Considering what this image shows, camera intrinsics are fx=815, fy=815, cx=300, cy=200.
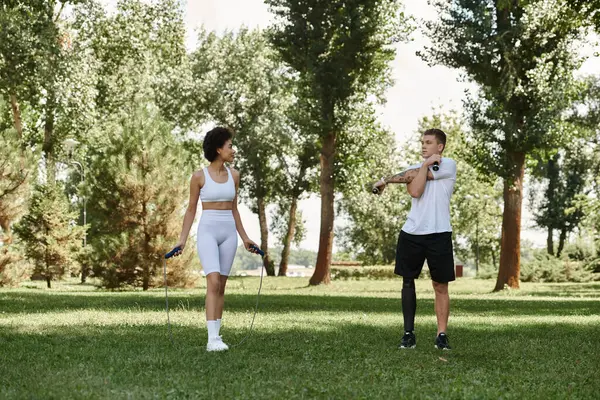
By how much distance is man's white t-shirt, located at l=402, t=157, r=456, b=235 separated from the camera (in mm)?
9062

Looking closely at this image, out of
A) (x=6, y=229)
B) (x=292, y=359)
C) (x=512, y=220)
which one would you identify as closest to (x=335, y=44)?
(x=512, y=220)

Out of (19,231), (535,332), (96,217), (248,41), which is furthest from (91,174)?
(248,41)

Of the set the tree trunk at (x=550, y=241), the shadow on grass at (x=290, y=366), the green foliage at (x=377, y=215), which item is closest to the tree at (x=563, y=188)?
the tree trunk at (x=550, y=241)

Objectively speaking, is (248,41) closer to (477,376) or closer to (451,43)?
(451,43)

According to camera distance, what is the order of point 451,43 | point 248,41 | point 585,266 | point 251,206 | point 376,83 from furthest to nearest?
point 251,206, point 248,41, point 585,266, point 376,83, point 451,43

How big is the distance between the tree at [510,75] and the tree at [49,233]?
16.3m

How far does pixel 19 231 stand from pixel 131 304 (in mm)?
17548

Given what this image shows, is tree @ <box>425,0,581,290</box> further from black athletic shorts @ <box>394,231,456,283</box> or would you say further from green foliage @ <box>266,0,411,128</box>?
black athletic shorts @ <box>394,231,456,283</box>

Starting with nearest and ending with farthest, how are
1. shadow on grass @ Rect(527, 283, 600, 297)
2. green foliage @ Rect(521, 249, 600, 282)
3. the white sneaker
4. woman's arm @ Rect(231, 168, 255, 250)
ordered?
the white sneaker, woman's arm @ Rect(231, 168, 255, 250), shadow on grass @ Rect(527, 283, 600, 297), green foliage @ Rect(521, 249, 600, 282)

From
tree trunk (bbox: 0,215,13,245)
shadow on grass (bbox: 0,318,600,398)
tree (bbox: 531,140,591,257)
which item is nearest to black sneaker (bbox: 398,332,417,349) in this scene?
shadow on grass (bbox: 0,318,600,398)

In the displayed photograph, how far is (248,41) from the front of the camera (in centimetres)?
5388

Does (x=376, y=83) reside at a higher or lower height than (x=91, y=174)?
higher

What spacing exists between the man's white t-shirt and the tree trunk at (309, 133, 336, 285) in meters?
25.8

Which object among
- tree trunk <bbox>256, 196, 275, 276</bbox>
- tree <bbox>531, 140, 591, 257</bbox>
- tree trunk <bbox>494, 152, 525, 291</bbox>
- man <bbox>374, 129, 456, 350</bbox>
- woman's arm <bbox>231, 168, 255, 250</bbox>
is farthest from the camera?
tree <bbox>531, 140, 591, 257</bbox>
